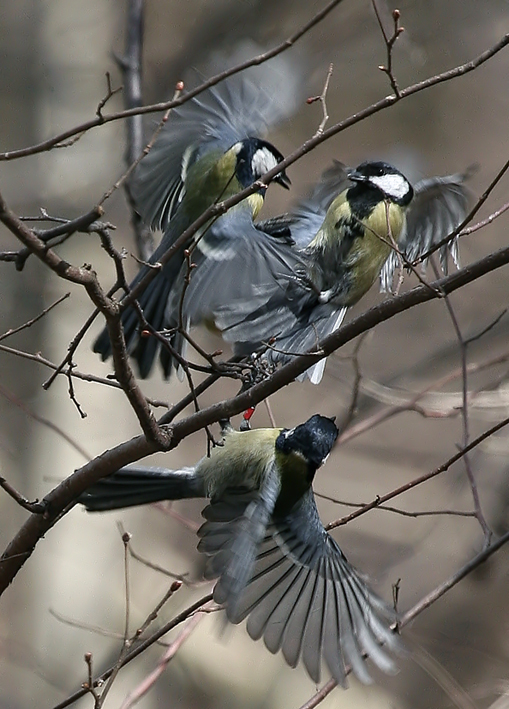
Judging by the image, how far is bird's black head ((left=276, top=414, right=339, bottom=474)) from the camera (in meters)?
2.04

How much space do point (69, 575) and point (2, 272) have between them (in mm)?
1374

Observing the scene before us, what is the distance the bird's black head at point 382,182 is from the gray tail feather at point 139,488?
2.58 feet

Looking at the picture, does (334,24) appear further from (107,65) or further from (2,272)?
(2,272)

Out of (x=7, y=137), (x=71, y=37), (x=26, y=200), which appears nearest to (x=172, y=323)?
(x=26, y=200)

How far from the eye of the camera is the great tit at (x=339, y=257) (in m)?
2.17

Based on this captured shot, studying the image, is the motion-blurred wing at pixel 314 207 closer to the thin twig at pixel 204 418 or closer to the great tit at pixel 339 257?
the great tit at pixel 339 257

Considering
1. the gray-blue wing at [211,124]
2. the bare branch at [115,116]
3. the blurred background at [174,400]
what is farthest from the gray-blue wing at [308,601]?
the blurred background at [174,400]

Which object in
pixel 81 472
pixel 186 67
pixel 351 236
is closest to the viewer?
pixel 81 472

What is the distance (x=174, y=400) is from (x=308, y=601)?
2634 millimetres

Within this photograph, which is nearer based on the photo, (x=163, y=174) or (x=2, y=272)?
(x=163, y=174)

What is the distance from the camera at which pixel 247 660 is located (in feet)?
13.9

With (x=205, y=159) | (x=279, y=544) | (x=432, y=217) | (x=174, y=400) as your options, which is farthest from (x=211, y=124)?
(x=174, y=400)

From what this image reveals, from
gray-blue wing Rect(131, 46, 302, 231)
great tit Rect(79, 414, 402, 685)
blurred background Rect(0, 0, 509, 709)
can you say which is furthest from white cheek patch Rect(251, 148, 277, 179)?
blurred background Rect(0, 0, 509, 709)

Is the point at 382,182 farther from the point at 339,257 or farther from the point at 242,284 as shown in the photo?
the point at 242,284
